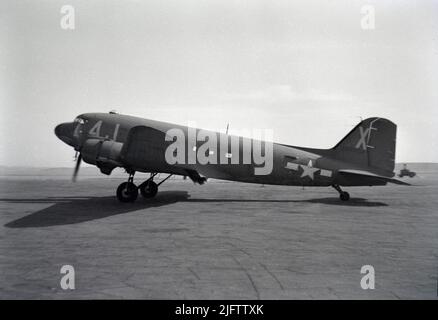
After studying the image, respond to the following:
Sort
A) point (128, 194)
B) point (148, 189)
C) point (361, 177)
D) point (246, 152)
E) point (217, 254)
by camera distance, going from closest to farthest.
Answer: point (217, 254), point (128, 194), point (361, 177), point (246, 152), point (148, 189)

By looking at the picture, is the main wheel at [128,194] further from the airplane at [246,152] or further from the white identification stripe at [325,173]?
the white identification stripe at [325,173]

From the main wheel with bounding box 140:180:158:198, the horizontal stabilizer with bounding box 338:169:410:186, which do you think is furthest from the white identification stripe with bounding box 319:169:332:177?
the main wheel with bounding box 140:180:158:198

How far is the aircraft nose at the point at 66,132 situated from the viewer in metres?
19.8

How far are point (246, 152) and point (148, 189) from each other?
5.84 metres

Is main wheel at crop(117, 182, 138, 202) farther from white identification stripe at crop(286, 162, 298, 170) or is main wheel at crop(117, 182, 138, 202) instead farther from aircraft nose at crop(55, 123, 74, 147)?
white identification stripe at crop(286, 162, 298, 170)

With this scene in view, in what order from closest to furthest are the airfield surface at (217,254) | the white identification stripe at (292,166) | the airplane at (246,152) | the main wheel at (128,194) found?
the airfield surface at (217,254)
the main wheel at (128,194)
the airplane at (246,152)
the white identification stripe at (292,166)

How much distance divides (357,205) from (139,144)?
37.1ft

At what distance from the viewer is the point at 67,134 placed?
64.9 ft

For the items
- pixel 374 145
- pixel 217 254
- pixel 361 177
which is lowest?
pixel 217 254

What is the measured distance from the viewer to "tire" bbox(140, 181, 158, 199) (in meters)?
20.6

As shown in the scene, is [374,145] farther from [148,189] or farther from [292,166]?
[148,189]

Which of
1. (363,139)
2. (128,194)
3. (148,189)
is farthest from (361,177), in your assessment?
(128,194)

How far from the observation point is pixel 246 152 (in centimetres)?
1995

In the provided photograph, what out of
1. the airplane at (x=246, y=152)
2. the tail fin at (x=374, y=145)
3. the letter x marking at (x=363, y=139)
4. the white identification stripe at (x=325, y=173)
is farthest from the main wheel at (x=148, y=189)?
the letter x marking at (x=363, y=139)
